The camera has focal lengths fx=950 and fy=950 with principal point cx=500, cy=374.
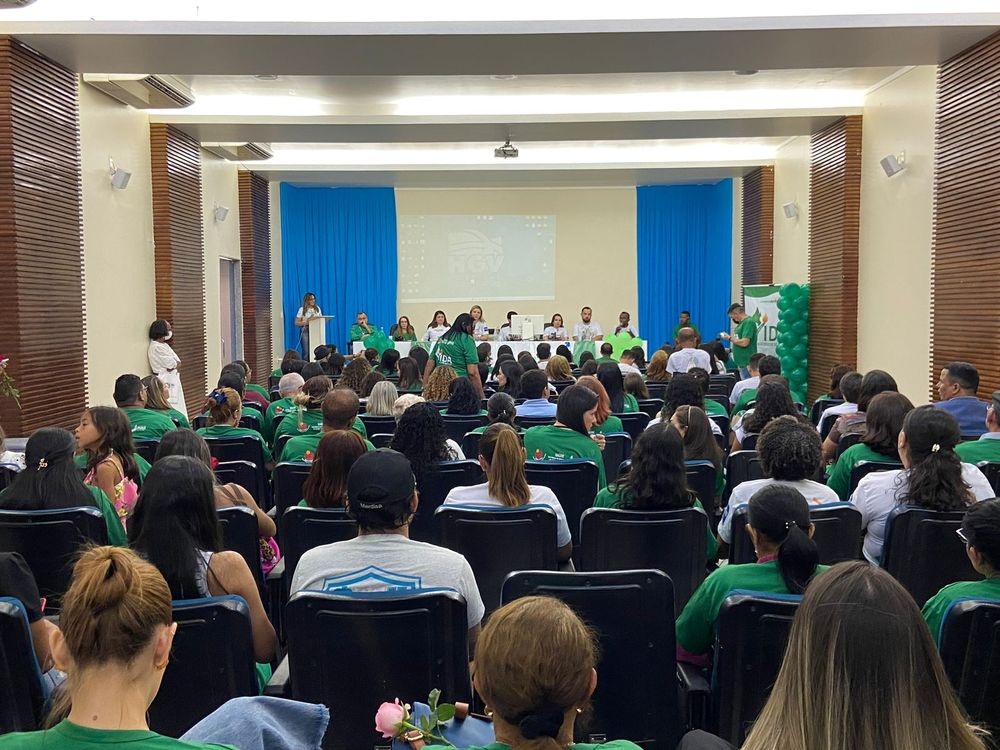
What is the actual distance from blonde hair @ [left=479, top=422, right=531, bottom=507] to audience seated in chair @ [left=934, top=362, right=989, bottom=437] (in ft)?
9.43

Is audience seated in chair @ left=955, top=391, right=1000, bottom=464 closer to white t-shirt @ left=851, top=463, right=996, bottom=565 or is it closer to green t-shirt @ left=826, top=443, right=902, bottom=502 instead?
green t-shirt @ left=826, top=443, right=902, bottom=502

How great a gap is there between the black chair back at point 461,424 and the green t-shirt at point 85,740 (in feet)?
15.6

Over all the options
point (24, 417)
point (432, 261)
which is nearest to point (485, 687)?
point (24, 417)

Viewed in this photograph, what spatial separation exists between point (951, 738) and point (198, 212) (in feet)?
38.8

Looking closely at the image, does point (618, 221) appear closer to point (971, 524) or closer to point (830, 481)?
point (830, 481)

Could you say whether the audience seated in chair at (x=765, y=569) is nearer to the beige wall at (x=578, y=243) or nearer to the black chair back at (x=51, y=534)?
the black chair back at (x=51, y=534)

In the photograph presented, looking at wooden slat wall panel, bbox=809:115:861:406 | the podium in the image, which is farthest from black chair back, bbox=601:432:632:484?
the podium

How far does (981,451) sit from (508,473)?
2.35 metres

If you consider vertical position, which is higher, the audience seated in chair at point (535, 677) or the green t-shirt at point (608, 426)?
the audience seated in chair at point (535, 677)

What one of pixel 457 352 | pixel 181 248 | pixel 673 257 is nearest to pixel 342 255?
pixel 673 257

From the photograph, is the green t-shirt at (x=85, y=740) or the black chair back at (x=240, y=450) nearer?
the green t-shirt at (x=85, y=740)

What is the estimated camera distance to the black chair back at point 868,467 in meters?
4.36

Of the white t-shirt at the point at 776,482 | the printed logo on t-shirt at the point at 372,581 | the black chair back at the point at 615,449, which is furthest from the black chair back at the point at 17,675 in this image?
the black chair back at the point at 615,449

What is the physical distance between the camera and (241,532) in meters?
3.58
